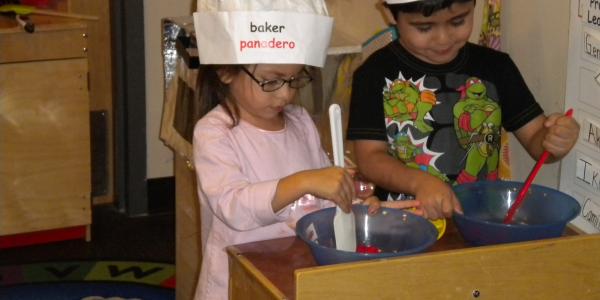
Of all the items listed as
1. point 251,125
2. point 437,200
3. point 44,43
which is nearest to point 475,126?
point 437,200

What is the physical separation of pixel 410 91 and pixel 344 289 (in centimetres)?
62

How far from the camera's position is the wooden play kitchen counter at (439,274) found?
3.76 ft

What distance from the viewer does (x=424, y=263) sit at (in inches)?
46.7

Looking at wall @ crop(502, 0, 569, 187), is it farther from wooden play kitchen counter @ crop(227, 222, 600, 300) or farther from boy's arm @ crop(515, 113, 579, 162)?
wooden play kitchen counter @ crop(227, 222, 600, 300)

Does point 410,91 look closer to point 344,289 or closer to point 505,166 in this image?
point 505,166

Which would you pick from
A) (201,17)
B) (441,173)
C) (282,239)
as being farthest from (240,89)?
(441,173)

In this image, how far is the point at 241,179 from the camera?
1.46 meters

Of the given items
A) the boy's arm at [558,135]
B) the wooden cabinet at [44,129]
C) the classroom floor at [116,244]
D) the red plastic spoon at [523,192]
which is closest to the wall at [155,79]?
the classroom floor at [116,244]

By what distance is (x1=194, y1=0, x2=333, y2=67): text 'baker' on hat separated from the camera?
1.46 metres

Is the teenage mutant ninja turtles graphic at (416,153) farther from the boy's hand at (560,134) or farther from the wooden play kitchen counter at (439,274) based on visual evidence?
the wooden play kitchen counter at (439,274)

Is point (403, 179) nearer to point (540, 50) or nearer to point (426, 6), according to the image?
point (426, 6)

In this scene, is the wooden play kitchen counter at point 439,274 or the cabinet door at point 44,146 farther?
the cabinet door at point 44,146

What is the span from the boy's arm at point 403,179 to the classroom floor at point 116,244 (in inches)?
55.0

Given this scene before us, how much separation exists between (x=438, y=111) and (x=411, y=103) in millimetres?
50
